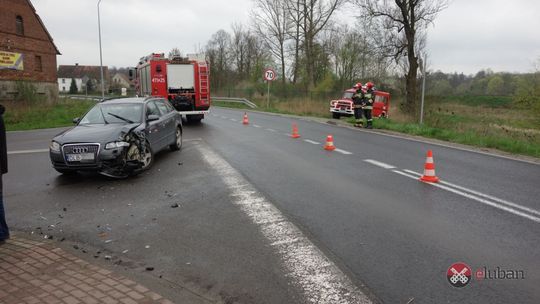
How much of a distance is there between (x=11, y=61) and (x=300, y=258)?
129 ft

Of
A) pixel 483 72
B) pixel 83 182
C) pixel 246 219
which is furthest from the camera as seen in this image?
pixel 483 72

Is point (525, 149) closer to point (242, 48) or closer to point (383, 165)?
point (383, 165)

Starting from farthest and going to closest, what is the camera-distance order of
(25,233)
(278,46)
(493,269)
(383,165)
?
1. (278,46)
2. (383,165)
3. (25,233)
4. (493,269)

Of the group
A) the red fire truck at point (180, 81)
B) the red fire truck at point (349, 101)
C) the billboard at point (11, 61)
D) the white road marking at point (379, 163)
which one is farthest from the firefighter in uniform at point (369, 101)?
the billboard at point (11, 61)

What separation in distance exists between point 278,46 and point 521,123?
29052 millimetres

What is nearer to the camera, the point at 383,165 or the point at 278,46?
the point at 383,165

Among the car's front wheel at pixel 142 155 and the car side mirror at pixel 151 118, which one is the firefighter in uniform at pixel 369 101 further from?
the car's front wheel at pixel 142 155

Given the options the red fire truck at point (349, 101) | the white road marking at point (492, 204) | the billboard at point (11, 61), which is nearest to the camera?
the white road marking at point (492, 204)

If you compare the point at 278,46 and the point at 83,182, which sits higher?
the point at 278,46

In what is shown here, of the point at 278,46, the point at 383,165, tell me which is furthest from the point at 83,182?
the point at 278,46

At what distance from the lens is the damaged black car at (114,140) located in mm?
7902

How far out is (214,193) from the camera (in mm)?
7070
